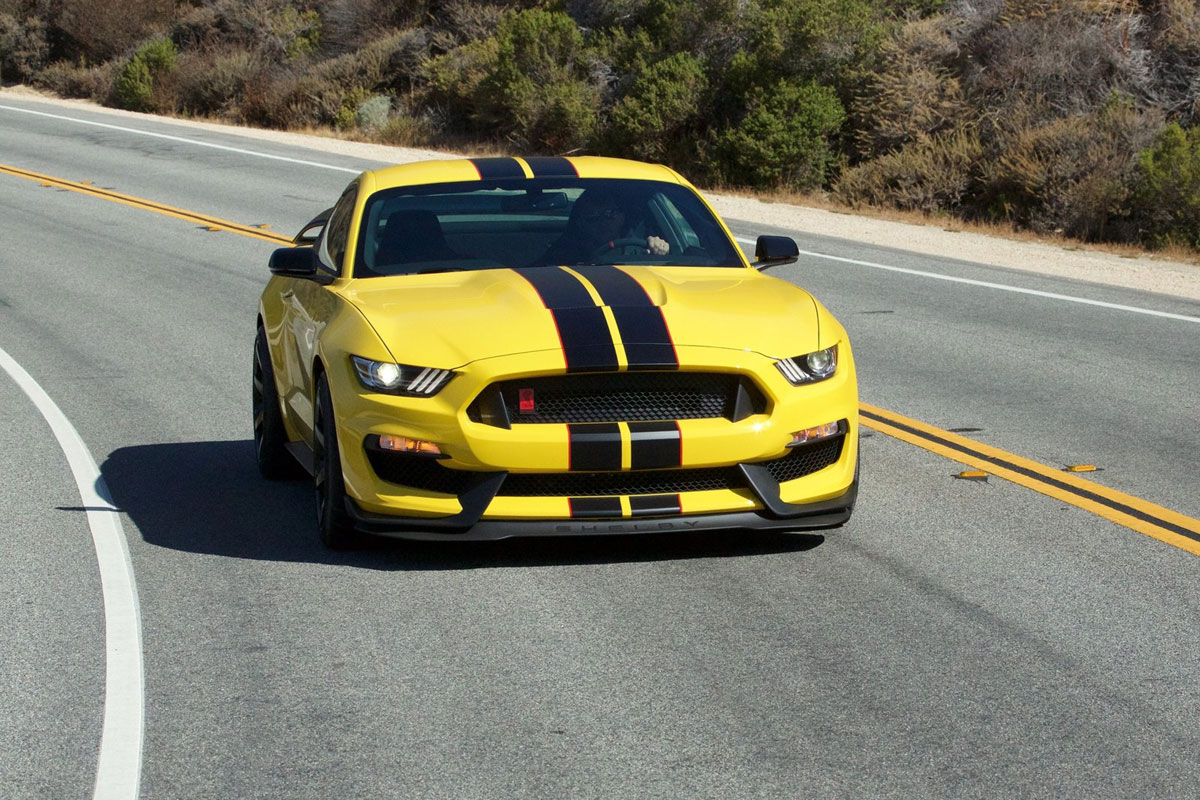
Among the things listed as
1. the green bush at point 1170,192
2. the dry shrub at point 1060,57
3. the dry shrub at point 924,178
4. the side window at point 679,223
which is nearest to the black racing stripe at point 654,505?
the side window at point 679,223

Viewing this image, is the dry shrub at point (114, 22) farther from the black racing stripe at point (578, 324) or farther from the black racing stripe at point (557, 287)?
the black racing stripe at point (578, 324)

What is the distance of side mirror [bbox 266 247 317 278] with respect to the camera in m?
7.25

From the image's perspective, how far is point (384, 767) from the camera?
450 cm

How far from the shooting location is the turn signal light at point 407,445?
610 centimetres

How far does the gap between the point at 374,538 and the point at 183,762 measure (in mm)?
2161

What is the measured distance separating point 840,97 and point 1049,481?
60.8ft

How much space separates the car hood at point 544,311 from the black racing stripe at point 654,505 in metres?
0.58

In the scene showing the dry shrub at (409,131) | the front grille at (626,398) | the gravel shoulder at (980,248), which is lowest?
the dry shrub at (409,131)

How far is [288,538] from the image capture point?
7.00 m

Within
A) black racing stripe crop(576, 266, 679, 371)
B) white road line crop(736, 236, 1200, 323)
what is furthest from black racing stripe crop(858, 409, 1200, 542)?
white road line crop(736, 236, 1200, 323)

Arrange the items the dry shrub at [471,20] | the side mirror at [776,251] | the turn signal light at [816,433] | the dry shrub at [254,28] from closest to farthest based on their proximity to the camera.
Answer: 1. the turn signal light at [816,433]
2. the side mirror at [776,251]
3. the dry shrub at [471,20]
4. the dry shrub at [254,28]

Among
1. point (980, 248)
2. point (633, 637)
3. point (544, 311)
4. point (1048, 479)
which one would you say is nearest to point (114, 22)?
point (980, 248)

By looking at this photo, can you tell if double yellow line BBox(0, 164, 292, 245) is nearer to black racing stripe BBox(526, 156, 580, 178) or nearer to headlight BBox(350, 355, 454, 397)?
black racing stripe BBox(526, 156, 580, 178)

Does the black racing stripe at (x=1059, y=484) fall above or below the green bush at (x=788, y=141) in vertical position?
above
